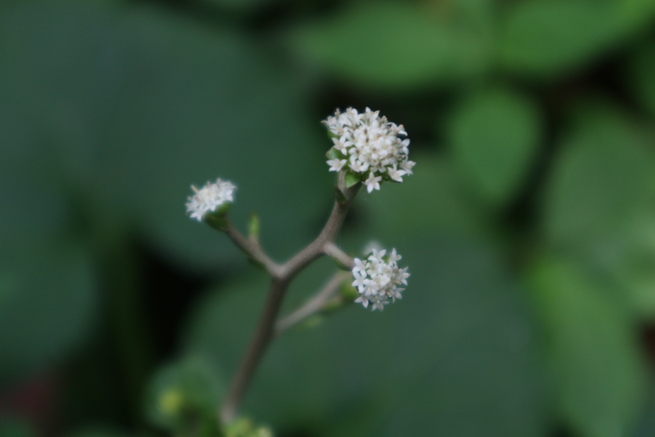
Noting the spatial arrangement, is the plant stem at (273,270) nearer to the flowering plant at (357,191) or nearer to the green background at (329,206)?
the flowering plant at (357,191)

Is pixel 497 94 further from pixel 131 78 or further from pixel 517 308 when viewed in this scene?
pixel 131 78

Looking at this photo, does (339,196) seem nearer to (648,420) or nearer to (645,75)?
(648,420)

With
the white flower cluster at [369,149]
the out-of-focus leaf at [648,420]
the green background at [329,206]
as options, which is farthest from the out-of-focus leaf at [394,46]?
the white flower cluster at [369,149]

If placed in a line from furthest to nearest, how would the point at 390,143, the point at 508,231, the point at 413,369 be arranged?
the point at 508,231 → the point at 413,369 → the point at 390,143

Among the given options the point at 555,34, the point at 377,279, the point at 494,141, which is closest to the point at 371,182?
the point at 377,279

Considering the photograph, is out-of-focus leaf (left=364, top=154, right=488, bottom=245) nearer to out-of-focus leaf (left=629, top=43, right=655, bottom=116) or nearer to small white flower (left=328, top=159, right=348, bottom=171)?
out-of-focus leaf (left=629, top=43, right=655, bottom=116)

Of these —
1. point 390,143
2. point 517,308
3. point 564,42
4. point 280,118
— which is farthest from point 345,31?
point 390,143

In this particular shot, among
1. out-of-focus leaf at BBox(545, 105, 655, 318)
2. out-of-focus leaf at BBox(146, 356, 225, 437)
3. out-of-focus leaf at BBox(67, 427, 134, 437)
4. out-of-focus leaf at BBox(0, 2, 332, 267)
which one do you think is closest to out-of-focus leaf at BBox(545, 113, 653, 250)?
out-of-focus leaf at BBox(545, 105, 655, 318)
